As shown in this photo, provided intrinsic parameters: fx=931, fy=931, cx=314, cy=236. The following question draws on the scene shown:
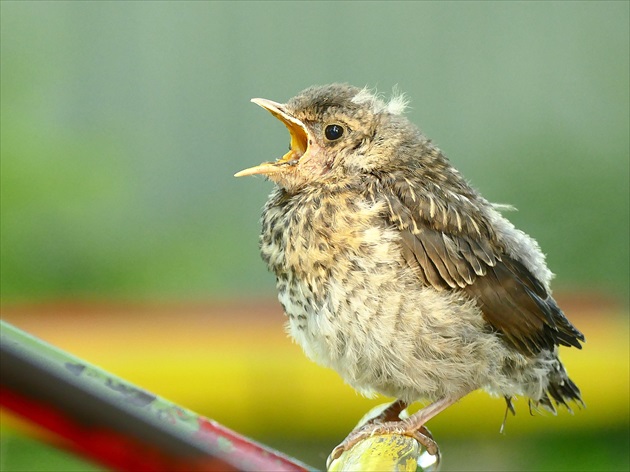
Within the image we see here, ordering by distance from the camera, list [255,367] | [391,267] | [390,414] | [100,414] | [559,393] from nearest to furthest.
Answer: [100,414] → [391,267] → [390,414] → [559,393] → [255,367]

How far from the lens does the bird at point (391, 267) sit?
1.28m

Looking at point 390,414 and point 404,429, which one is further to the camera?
point 390,414

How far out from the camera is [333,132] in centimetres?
135

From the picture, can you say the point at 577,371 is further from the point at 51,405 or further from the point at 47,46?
the point at 51,405

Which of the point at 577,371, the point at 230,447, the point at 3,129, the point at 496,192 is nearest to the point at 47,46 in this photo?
the point at 3,129

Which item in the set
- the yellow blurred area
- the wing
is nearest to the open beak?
the wing

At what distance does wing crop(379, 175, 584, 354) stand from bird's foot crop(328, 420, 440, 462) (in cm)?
20

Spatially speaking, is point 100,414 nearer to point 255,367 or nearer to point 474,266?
point 474,266

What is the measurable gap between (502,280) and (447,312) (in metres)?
0.12

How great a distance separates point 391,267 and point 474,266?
16 cm

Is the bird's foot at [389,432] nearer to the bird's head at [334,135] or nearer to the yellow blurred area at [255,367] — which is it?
the bird's head at [334,135]

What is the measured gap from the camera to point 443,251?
52.9 inches

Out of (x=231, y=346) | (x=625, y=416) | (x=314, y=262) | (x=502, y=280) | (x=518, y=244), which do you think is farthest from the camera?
(x=231, y=346)

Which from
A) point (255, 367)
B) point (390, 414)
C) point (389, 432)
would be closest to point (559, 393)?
point (390, 414)
